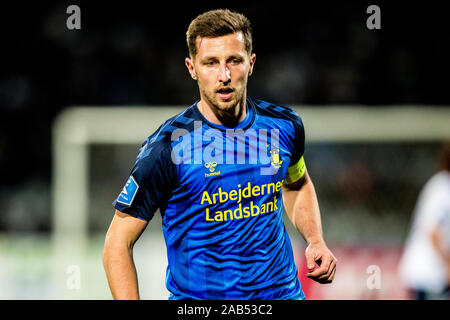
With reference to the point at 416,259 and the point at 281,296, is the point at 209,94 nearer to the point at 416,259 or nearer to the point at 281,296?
the point at 281,296

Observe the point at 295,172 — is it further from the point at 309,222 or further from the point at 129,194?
the point at 129,194

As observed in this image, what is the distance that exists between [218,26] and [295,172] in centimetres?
89

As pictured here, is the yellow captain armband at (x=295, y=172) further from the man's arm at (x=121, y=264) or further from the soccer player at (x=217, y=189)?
the man's arm at (x=121, y=264)

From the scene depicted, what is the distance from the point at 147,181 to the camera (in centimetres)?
265

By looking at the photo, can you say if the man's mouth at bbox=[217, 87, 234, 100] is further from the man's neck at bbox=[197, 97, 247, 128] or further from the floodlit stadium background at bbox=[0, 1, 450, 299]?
the floodlit stadium background at bbox=[0, 1, 450, 299]

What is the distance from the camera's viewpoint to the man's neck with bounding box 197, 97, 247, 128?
286 centimetres

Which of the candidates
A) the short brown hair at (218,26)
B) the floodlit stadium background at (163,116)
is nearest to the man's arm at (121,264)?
the short brown hair at (218,26)

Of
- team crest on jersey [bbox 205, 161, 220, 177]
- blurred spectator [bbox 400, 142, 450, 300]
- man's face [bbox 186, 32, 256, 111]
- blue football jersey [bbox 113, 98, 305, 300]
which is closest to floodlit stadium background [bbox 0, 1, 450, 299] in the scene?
blurred spectator [bbox 400, 142, 450, 300]

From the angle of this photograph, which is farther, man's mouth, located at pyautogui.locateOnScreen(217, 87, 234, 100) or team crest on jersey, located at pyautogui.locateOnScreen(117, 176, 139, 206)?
man's mouth, located at pyautogui.locateOnScreen(217, 87, 234, 100)

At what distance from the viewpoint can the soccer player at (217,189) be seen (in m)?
2.68

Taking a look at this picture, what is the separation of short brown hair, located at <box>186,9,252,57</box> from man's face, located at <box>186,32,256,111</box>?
0.02m

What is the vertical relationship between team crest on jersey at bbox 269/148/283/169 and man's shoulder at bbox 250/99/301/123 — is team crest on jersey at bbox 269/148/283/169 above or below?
below

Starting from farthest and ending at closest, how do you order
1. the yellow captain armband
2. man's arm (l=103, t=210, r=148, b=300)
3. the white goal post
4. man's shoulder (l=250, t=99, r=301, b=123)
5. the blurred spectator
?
the white goal post
the blurred spectator
the yellow captain armband
man's shoulder (l=250, t=99, r=301, b=123)
man's arm (l=103, t=210, r=148, b=300)
